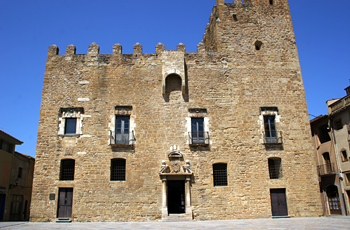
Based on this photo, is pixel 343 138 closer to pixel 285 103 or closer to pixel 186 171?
pixel 285 103

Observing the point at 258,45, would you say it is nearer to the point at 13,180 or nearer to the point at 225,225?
the point at 225,225

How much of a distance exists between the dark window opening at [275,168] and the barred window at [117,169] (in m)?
9.31

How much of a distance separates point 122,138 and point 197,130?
15.6 ft

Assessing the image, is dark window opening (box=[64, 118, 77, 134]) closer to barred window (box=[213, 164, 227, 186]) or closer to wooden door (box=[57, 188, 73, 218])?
wooden door (box=[57, 188, 73, 218])

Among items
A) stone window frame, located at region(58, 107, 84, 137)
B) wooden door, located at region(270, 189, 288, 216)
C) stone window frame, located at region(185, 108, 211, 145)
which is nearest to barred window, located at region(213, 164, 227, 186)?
stone window frame, located at region(185, 108, 211, 145)

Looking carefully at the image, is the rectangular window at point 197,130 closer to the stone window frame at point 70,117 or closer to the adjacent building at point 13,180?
the stone window frame at point 70,117

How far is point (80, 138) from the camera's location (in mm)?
17609

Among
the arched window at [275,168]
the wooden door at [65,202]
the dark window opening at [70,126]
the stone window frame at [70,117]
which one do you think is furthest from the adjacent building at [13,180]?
the arched window at [275,168]

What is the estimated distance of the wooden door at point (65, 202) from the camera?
1648 centimetres

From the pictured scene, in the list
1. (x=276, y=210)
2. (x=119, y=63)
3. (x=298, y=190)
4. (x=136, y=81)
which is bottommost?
(x=276, y=210)

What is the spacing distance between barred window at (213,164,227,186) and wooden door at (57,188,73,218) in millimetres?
8732

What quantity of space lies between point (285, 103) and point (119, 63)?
11.4 meters

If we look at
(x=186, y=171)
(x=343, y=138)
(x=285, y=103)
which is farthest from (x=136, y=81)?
(x=343, y=138)

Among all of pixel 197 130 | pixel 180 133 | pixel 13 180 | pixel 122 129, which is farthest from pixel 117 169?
pixel 13 180
